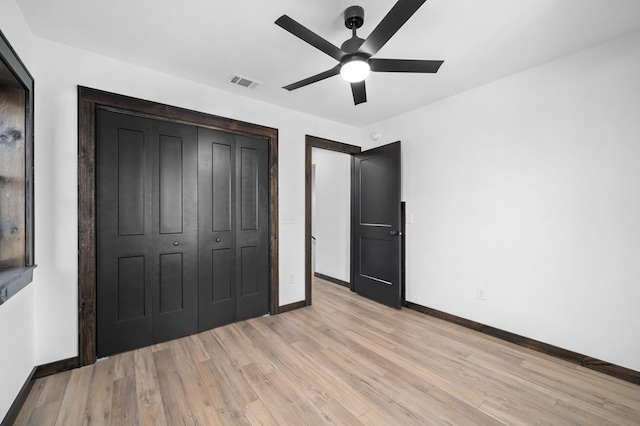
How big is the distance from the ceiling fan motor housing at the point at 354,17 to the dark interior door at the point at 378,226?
191cm

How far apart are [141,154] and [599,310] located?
13.4ft

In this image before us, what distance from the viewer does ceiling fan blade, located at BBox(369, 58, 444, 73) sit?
1742 mm

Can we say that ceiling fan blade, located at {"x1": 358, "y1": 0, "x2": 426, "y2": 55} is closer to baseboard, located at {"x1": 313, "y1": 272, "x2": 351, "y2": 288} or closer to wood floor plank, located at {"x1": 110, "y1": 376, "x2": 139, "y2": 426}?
wood floor plank, located at {"x1": 110, "y1": 376, "x2": 139, "y2": 426}

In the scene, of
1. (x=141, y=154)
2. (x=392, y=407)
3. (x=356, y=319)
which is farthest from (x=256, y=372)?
(x=141, y=154)

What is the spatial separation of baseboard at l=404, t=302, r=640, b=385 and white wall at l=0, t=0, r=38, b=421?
3.60 m

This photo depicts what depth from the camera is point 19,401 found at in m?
1.66

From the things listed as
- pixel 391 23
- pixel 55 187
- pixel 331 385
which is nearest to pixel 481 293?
pixel 331 385

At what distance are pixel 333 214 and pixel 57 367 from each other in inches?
146

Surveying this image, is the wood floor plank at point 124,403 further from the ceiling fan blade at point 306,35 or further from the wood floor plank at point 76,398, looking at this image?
the ceiling fan blade at point 306,35

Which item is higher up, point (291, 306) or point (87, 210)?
point (87, 210)

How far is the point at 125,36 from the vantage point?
2.03 m

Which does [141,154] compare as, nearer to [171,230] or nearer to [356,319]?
[171,230]

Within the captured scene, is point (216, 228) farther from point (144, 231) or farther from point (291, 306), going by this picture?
point (291, 306)

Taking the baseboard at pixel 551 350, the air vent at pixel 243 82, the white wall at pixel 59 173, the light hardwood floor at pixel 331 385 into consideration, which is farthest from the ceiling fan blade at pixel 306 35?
the baseboard at pixel 551 350
